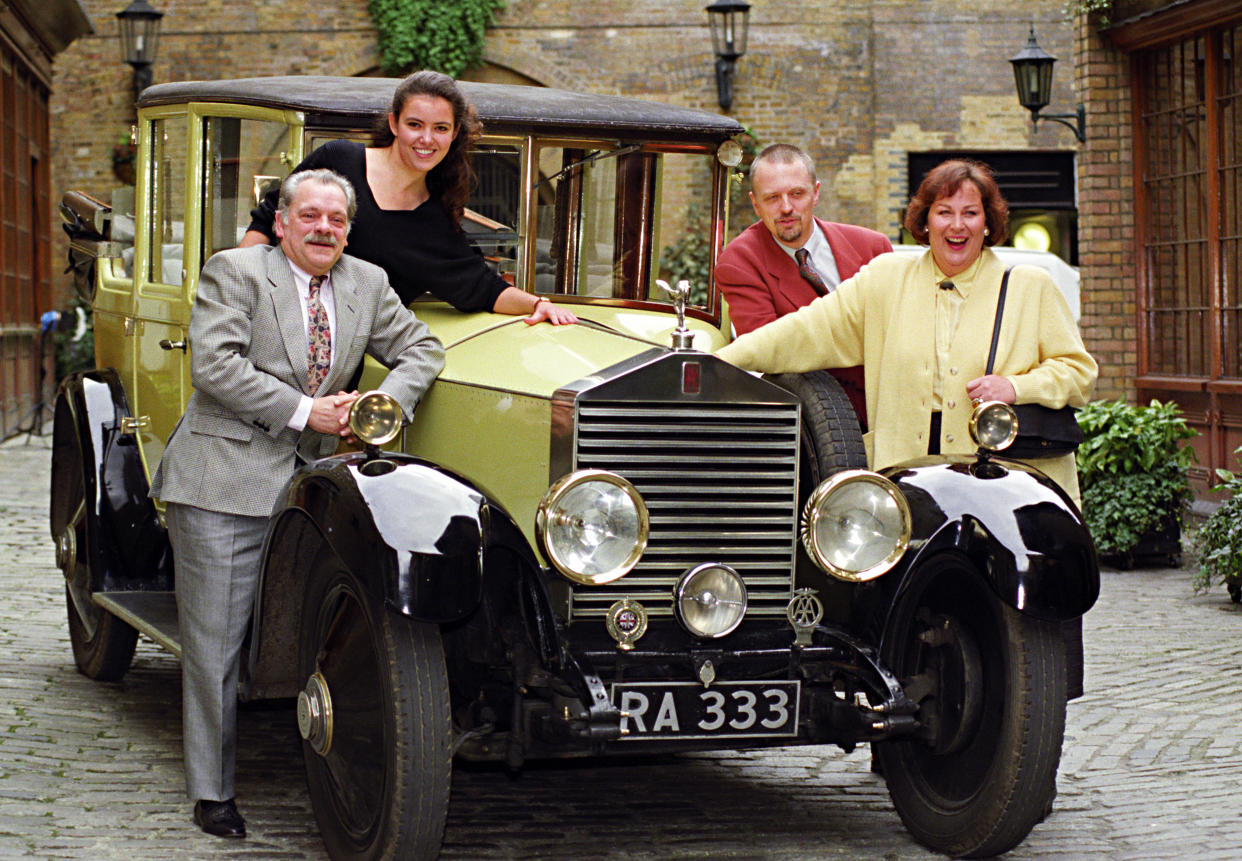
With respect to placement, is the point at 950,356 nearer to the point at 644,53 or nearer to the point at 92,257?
the point at 92,257

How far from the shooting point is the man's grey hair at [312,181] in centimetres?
453

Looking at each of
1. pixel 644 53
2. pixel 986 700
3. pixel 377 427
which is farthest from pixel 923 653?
pixel 644 53

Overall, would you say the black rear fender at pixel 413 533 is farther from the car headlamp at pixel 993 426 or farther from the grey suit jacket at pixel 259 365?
the car headlamp at pixel 993 426

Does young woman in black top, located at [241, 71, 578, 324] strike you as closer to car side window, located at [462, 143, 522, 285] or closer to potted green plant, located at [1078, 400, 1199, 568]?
car side window, located at [462, 143, 522, 285]

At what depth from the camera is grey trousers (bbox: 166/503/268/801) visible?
4562 millimetres

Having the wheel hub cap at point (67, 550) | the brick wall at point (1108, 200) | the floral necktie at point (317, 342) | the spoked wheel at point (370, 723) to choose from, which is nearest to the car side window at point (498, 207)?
the floral necktie at point (317, 342)

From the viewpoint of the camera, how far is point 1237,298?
11133mm

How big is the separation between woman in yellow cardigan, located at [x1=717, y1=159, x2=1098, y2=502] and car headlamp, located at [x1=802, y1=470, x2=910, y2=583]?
20.2 inches

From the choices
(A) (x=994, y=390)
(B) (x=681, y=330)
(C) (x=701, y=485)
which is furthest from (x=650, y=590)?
(A) (x=994, y=390)

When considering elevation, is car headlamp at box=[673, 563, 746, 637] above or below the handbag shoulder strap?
below

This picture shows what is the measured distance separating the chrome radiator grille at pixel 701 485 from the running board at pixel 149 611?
1.51 meters

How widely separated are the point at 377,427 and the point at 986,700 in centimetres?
168

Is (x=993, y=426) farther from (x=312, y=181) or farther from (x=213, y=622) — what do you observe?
(x=213, y=622)

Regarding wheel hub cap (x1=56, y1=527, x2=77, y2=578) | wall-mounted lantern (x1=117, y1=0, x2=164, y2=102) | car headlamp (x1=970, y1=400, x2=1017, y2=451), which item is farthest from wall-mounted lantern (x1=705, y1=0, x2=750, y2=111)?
car headlamp (x1=970, y1=400, x2=1017, y2=451)
